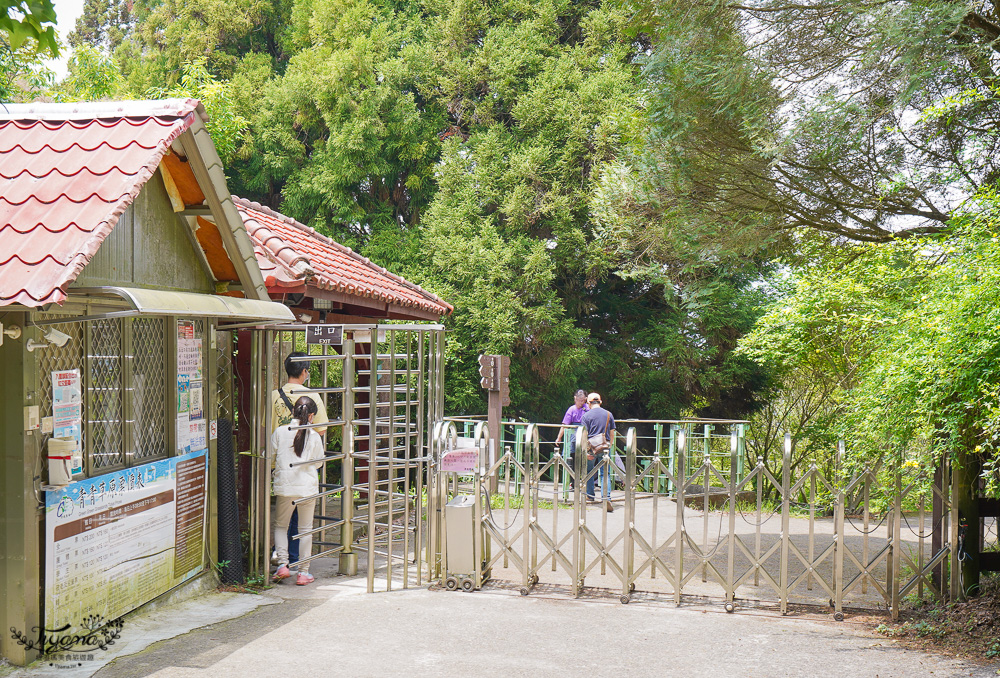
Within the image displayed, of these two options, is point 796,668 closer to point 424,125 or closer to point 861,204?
point 861,204

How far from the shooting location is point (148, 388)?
22.3 ft

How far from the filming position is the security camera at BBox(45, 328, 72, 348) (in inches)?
212

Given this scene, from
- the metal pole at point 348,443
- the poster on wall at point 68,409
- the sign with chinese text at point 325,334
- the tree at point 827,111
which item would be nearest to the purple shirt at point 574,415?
the tree at point 827,111

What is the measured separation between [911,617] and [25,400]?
6919 millimetres

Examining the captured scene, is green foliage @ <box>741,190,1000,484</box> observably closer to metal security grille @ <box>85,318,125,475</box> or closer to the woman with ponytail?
the woman with ponytail

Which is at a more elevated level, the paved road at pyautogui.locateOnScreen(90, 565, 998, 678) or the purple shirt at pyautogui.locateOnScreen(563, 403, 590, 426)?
the purple shirt at pyautogui.locateOnScreen(563, 403, 590, 426)

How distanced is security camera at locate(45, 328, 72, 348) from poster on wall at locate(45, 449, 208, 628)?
3.19ft

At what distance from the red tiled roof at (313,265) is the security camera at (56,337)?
2.91 metres

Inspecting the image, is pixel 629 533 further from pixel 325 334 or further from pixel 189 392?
pixel 189 392

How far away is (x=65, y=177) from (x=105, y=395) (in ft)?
5.14

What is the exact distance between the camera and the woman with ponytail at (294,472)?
26.3ft

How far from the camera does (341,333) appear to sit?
7480 millimetres

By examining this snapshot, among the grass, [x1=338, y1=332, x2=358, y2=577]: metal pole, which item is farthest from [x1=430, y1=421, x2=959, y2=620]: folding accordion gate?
[x1=338, y1=332, x2=358, y2=577]: metal pole

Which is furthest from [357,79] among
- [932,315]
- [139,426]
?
[932,315]
